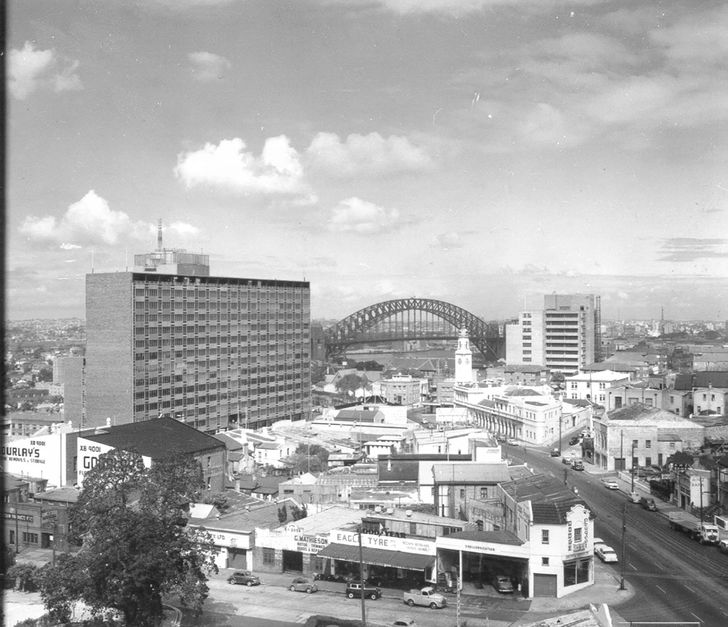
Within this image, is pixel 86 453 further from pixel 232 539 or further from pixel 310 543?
pixel 310 543

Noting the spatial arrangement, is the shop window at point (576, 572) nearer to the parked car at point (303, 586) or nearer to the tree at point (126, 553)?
the parked car at point (303, 586)

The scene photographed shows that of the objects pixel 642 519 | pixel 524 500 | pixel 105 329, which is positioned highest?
pixel 105 329

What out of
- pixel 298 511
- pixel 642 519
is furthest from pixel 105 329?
pixel 642 519

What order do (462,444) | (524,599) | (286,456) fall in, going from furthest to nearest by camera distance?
(286,456) < (462,444) < (524,599)

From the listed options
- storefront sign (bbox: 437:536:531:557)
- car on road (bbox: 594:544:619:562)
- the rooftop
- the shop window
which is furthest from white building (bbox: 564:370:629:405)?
storefront sign (bbox: 437:536:531:557)

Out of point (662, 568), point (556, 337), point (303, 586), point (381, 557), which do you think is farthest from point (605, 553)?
point (556, 337)

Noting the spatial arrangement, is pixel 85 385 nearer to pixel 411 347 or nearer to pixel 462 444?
pixel 462 444
